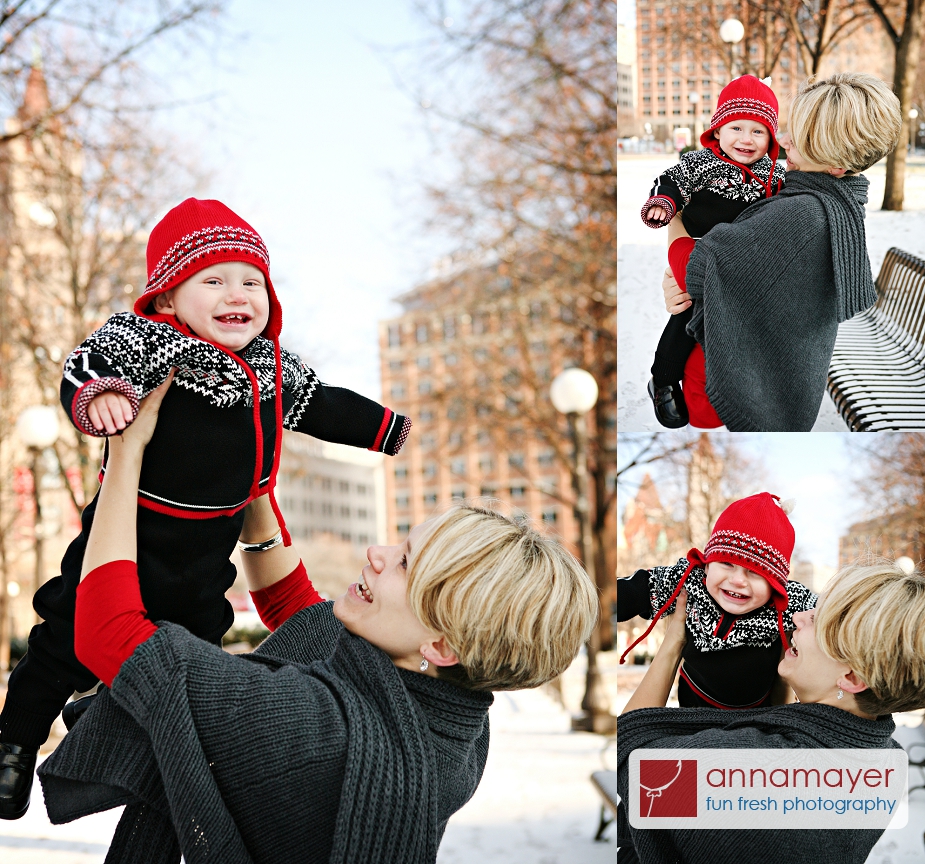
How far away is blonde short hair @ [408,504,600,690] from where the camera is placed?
1.42 meters

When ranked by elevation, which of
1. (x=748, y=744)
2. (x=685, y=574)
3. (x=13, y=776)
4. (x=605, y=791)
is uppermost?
(x=685, y=574)

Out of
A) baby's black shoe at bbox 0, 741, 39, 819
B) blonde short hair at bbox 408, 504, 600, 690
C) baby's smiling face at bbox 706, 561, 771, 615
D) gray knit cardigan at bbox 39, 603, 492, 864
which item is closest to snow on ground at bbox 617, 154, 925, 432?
baby's smiling face at bbox 706, 561, 771, 615

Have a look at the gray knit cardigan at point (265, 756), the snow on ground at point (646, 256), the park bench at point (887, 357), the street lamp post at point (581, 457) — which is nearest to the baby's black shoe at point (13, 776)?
the gray knit cardigan at point (265, 756)

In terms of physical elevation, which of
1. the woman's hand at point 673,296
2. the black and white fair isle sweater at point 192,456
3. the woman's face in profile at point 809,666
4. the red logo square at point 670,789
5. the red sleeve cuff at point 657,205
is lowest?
the red logo square at point 670,789

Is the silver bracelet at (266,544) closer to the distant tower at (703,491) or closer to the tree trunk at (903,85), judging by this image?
the distant tower at (703,491)

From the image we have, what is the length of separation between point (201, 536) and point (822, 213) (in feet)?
5.01

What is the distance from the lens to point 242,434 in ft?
5.04

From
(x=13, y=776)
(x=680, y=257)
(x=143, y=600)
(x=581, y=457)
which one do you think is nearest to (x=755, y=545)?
(x=680, y=257)

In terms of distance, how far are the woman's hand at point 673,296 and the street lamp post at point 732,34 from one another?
0.53 metres

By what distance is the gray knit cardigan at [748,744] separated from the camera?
192 centimetres

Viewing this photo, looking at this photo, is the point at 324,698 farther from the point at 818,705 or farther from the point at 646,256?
the point at 646,256

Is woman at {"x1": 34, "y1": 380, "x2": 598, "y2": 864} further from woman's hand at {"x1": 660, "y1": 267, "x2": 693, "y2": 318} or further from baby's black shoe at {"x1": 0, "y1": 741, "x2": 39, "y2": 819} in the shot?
woman's hand at {"x1": 660, "y1": 267, "x2": 693, "y2": 318}

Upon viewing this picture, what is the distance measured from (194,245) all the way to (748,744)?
1500 mm

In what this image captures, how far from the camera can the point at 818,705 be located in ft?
6.24
